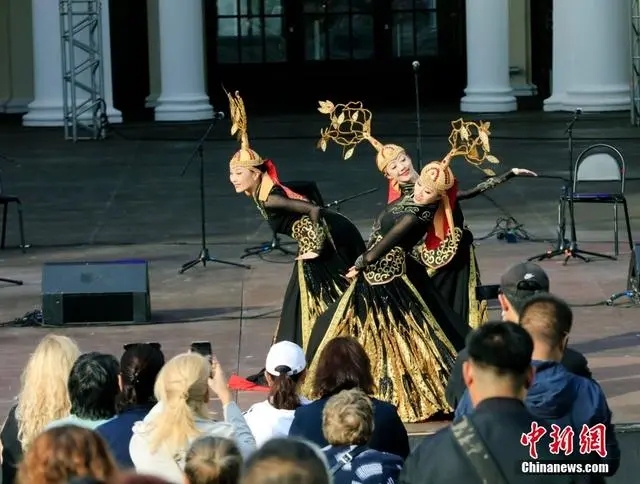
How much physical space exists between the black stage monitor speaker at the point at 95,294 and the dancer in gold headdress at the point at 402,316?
2891 millimetres

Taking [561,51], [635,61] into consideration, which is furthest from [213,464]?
[561,51]

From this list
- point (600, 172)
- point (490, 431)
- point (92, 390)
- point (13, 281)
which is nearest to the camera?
point (490, 431)

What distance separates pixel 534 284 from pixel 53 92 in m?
19.5

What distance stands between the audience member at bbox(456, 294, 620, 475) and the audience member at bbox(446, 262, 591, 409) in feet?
1.26

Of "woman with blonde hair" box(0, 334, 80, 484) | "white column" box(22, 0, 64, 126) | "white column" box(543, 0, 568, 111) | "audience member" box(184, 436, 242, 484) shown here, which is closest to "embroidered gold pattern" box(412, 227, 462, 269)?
"woman with blonde hair" box(0, 334, 80, 484)

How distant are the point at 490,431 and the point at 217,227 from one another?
1189cm

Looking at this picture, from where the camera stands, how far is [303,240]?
381 inches

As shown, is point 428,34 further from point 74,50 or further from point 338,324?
point 338,324

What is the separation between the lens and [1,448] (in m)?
6.35

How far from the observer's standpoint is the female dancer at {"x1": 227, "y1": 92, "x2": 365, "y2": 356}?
9594 millimetres

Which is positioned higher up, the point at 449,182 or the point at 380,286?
the point at 449,182

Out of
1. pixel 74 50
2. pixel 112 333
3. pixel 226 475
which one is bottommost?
pixel 112 333

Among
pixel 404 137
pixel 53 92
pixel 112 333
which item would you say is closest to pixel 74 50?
pixel 53 92

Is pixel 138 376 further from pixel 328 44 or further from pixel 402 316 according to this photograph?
pixel 328 44
